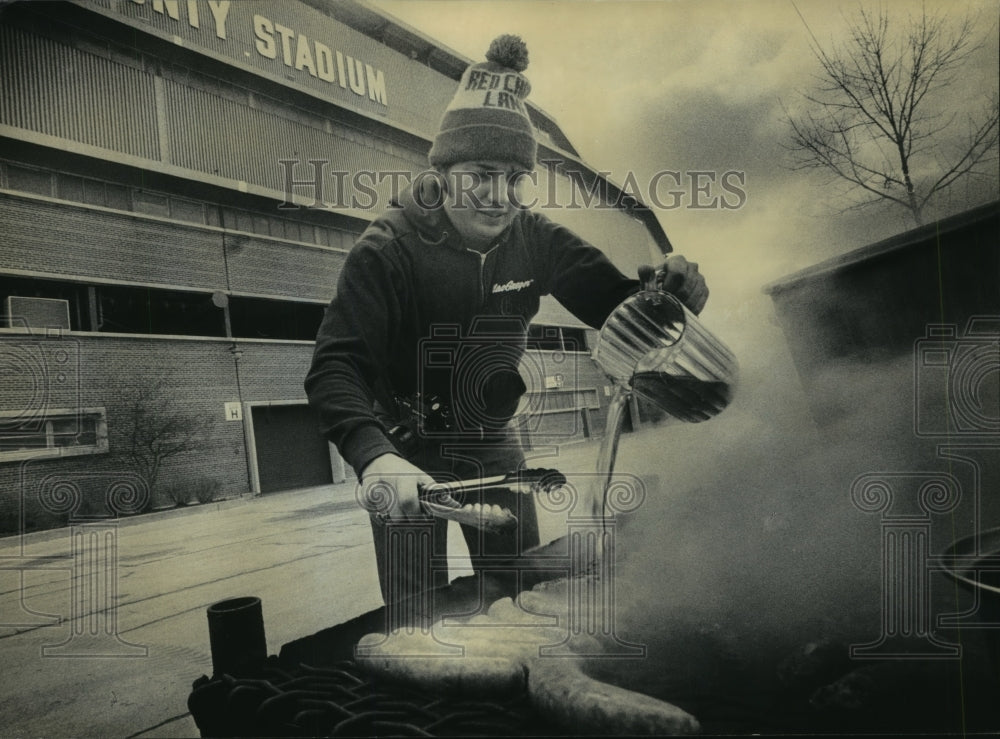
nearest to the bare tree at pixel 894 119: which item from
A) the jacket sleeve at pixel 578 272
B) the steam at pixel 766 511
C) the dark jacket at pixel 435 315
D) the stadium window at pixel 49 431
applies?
the steam at pixel 766 511

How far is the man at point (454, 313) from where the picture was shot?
2.50 m

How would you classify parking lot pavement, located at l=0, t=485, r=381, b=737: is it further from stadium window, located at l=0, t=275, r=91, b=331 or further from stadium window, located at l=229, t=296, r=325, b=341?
stadium window, located at l=0, t=275, r=91, b=331

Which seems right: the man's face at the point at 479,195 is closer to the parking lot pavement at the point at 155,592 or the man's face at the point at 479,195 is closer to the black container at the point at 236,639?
the parking lot pavement at the point at 155,592

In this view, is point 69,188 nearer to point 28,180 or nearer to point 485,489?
point 28,180

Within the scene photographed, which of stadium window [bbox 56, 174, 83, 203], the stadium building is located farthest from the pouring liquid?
stadium window [bbox 56, 174, 83, 203]

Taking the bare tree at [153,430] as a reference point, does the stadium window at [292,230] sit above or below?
above

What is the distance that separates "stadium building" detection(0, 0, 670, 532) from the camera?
2.37 m

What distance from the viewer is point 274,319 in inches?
99.7

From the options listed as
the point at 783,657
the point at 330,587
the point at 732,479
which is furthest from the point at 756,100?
the point at 330,587

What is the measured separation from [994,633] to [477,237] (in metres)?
2.39

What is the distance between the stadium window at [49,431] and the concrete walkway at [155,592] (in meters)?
0.31

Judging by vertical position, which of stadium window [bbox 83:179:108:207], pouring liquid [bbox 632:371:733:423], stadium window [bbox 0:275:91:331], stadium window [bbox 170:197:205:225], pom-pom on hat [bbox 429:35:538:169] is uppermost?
pom-pom on hat [bbox 429:35:538:169]

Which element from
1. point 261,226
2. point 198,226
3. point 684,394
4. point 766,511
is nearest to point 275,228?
point 261,226

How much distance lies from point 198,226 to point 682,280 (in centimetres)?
187
